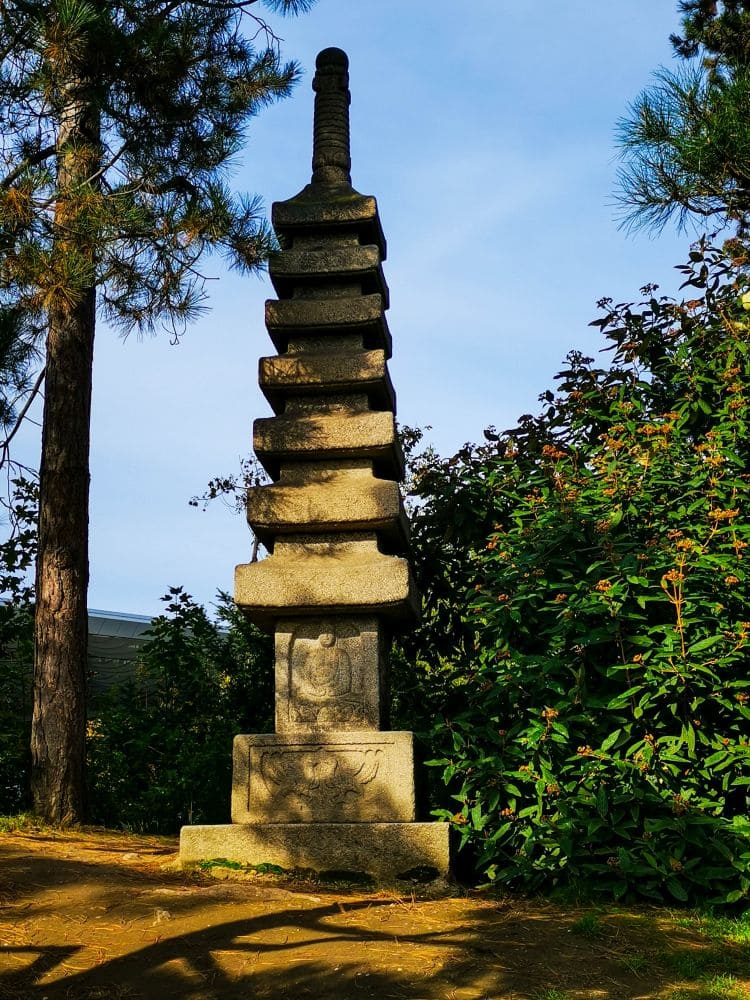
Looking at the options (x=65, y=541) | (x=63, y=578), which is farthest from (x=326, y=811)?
(x=65, y=541)

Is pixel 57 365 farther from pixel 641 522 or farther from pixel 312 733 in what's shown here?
pixel 641 522

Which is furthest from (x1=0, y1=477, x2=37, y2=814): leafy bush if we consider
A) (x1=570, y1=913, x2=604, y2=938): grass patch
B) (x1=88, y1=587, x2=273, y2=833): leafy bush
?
(x1=570, y1=913, x2=604, y2=938): grass patch

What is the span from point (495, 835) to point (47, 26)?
527cm

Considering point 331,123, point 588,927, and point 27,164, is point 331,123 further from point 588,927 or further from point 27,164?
point 588,927

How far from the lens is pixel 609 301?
295 inches

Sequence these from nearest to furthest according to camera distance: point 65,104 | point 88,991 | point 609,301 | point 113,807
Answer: point 88,991
point 65,104
point 609,301
point 113,807

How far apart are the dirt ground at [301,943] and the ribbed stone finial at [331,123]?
184 inches

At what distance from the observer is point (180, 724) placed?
878 centimetres

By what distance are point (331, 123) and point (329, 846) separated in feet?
15.7

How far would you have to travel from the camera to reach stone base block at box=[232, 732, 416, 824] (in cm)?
579

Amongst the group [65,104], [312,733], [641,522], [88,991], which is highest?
[65,104]

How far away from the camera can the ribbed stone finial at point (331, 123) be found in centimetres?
731

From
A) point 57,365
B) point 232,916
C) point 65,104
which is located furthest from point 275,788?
point 65,104

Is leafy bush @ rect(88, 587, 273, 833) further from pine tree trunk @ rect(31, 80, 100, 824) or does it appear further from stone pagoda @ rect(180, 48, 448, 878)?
stone pagoda @ rect(180, 48, 448, 878)
